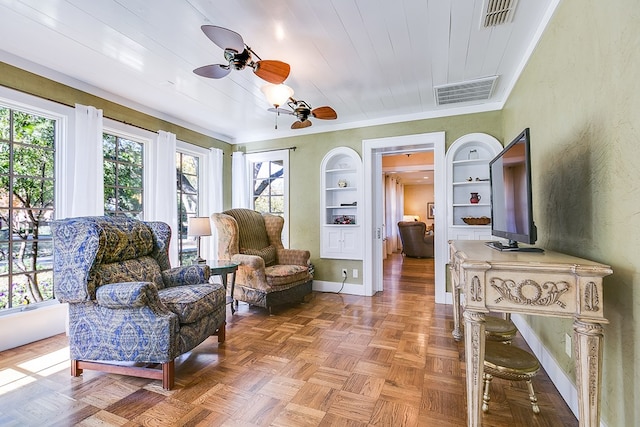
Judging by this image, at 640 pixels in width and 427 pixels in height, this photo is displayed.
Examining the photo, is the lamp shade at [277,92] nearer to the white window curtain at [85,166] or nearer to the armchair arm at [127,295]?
the armchair arm at [127,295]

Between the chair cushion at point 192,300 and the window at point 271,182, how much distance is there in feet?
7.92

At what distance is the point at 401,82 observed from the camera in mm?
3127

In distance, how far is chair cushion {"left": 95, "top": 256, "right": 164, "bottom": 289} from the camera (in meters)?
2.10

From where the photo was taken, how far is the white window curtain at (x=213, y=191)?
468 cm

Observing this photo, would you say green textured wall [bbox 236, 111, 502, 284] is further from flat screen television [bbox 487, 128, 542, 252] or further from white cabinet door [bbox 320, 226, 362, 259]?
flat screen television [bbox 487, 128, 542, 252]

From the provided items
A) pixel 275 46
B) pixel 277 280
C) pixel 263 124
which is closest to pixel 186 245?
pixel 277 280

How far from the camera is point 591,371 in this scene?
47.3 inches

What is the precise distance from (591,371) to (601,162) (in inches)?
36.8

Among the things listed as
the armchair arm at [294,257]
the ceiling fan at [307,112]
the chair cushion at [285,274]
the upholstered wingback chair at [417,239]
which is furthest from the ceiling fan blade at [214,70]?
the upholstered wingback chair at [417,239]

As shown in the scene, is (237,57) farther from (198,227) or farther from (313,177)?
(313,177)

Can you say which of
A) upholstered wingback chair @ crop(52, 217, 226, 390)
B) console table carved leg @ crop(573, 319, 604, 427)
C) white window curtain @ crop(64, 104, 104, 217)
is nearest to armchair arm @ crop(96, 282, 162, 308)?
upholstered wingback chair @ crop(52, 217, 226, 390)

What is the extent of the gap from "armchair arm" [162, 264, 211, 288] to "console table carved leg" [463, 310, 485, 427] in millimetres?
2078

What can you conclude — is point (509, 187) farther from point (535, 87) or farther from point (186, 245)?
point (186, 245)

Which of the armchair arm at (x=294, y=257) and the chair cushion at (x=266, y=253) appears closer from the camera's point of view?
the chair cushion at (x=266, y=253)
